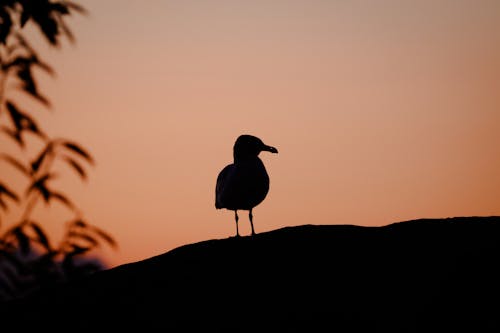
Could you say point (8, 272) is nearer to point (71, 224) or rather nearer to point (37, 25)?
point (71, 224)

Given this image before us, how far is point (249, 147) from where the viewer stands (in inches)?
540

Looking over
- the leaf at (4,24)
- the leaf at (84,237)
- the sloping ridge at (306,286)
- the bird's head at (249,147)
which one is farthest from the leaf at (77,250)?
the bird's head at (249,147)

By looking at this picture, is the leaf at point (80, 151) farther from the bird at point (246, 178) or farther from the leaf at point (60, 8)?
the bird at point (246, 178)

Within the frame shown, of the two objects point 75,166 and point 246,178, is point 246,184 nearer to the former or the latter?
point 246,178

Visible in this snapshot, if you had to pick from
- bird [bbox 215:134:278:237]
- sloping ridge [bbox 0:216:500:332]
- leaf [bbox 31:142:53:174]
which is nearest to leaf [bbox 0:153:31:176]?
leaf [bbox 31:142:53:174]

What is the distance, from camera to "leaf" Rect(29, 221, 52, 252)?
13.4ft

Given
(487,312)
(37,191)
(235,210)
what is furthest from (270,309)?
(235,210)

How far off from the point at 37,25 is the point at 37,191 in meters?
1.09

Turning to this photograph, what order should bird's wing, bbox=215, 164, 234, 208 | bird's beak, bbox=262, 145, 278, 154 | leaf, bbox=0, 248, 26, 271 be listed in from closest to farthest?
1. leaf, bbox=0, 248, 26, 271
2. bird's beak, bbox=262, 145, 278, 154
3. bird's wing, bbox=215, 164, 234, 208

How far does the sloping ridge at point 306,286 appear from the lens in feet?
23.8

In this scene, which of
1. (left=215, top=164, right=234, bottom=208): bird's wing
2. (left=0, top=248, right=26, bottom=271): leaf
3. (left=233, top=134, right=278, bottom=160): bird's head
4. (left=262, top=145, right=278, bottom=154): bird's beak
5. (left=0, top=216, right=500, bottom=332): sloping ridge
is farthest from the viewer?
(left=215, top=164, right=234, bottom=208): bird's wing

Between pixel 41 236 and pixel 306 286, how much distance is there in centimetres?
446

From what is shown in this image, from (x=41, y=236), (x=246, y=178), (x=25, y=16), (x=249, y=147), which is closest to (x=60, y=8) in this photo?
(x=25, y=16)

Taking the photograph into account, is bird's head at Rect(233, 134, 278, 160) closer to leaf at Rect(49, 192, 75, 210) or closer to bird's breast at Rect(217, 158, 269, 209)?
bird's breast at Rect(217, 158, 269, 209)
